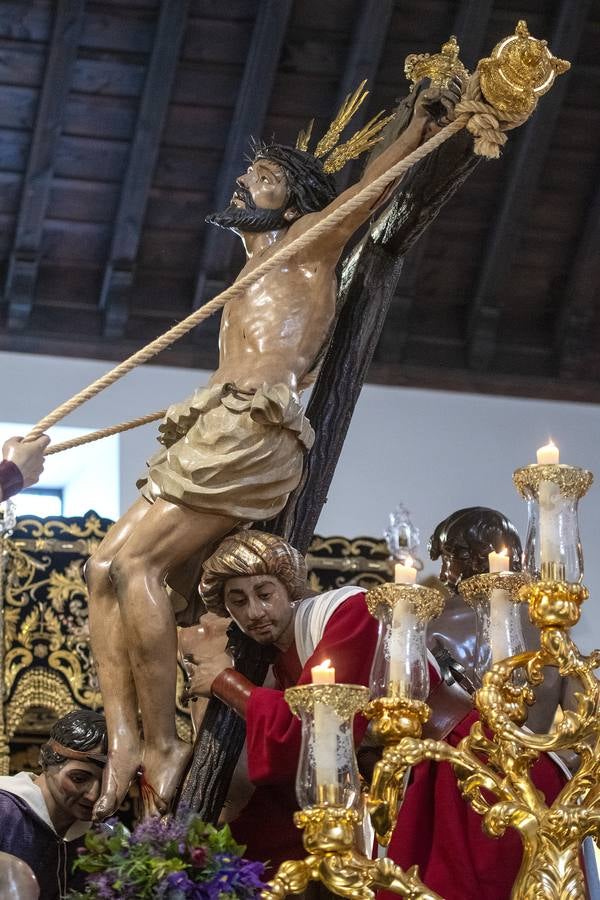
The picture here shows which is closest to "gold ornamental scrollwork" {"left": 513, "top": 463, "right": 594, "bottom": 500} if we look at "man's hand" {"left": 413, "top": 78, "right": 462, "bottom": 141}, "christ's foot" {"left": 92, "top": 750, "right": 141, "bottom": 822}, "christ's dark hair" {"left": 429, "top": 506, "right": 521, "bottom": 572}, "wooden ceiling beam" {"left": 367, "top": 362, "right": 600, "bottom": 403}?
"man's hand" {"left": 413, "top": 78, "right": 462, "bottom": 141}

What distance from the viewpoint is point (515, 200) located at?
28.8 ft

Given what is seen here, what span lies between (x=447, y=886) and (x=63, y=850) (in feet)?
3.75

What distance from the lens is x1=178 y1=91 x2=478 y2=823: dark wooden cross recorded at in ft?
14.5

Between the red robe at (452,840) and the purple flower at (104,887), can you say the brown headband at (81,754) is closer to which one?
the red robe at (452,840)

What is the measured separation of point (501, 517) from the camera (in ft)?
17.2

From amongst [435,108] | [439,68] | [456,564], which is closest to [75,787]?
[456,564]

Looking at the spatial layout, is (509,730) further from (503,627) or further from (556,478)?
(556,478)

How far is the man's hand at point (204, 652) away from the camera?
443 cm

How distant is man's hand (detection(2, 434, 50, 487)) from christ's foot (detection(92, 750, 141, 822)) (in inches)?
29.8

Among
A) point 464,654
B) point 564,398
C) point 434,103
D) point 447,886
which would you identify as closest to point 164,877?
point 447,886

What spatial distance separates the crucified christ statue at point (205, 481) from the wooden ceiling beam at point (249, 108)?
3.60 metres

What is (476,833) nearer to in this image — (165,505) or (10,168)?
(165,505)

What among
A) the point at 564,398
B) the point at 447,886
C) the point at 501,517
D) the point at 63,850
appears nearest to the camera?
the point at 447,886

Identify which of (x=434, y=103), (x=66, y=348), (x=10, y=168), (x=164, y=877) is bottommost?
(x=164, y=877)
